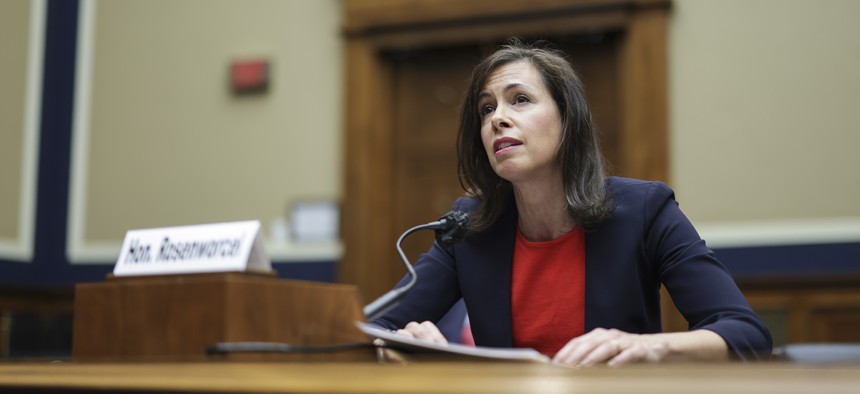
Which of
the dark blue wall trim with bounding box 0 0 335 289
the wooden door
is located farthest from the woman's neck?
the dark blue wall trim with bounding box 0 0 335 289

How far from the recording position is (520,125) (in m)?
1.64

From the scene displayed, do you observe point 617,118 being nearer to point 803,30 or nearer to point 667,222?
point 803,30

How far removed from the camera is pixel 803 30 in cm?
360

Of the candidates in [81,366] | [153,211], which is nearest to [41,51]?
[153,211]

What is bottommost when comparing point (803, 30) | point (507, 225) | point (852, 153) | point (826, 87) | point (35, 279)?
point (35, 279)

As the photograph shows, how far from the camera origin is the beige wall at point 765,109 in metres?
3.53

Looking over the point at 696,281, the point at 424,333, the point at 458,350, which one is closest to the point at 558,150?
the point at 696,281

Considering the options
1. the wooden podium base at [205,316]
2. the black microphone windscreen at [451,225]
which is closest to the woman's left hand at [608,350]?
the wooden podium base at [205,316]

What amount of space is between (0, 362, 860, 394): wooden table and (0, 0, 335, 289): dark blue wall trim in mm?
3805

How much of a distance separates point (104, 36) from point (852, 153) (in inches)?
135

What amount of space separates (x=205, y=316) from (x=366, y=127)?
313 centimetres

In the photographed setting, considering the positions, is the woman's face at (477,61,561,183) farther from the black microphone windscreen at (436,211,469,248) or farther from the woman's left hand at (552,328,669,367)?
the woman's left hand at (552,328,669,367)

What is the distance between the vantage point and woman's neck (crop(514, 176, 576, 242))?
1.64m

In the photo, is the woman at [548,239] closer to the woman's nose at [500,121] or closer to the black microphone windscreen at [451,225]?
the woman's nose at [500,121]
